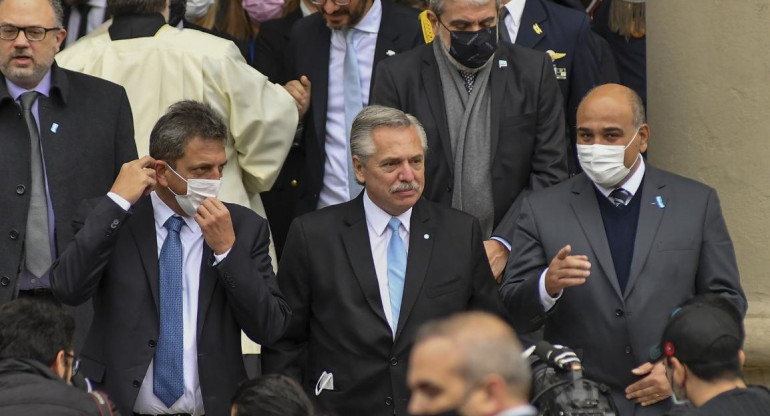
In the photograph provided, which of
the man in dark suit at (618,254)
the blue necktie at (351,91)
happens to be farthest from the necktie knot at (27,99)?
the man in dark suit at (618,254)

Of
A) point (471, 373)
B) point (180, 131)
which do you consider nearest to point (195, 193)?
point (180, 131)

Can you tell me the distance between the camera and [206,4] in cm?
1009

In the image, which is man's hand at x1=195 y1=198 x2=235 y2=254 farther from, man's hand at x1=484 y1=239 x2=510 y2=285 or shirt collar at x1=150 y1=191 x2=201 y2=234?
man's hand at x1=484 y1=239 x2=510 y2=285

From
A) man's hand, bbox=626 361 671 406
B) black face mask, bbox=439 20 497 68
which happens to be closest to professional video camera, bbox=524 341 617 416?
man's hand, bbox=626 361 671 406

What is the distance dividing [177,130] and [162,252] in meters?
0.55

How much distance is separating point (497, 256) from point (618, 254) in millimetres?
790

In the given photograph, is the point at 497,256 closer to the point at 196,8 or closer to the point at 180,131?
the point at 180,131

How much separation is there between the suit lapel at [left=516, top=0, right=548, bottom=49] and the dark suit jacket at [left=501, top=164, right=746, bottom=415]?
1.70 meters

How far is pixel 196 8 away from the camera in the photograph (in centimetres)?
1004

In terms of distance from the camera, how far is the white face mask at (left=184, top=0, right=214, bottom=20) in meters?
10.0

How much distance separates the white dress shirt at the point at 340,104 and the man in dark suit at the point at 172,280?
5.75ft

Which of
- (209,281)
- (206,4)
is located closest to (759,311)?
(209,281)

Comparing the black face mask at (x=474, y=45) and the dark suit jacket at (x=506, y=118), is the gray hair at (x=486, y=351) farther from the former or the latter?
the black face mask at (x=474, y=45)

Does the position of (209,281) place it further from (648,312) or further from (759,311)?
(759,311)
